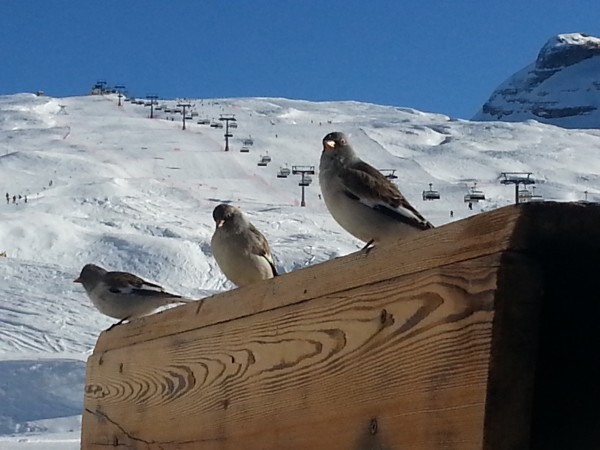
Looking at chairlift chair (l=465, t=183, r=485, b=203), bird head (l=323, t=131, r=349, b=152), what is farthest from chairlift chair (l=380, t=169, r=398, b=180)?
bird head (l=323, t=131, r=349, b=152)

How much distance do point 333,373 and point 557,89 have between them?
180349mm

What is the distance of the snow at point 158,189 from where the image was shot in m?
16.9

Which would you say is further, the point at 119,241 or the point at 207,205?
the point at 207,205

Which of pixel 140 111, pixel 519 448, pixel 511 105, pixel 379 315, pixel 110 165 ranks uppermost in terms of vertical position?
pixel 511 105

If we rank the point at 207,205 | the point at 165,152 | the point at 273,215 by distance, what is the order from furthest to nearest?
the point at 165,152
the point at 207,205
the point at 273,215

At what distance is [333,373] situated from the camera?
184 centimetres

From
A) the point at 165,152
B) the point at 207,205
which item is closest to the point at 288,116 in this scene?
the point at 165,152

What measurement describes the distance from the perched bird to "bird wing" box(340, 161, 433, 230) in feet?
3.50

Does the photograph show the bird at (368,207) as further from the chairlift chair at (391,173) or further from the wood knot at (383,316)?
the chairlift chair at (391,173)

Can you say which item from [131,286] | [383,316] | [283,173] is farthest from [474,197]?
[383,316]

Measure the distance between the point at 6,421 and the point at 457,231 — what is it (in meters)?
10.4

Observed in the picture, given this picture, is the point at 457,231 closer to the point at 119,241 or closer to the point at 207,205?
the point at 119,241

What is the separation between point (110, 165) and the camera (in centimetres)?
5681

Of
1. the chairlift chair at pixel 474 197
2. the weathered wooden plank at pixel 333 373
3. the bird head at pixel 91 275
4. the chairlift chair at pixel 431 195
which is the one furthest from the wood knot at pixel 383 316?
the chairlift chair at pixel 431 195
